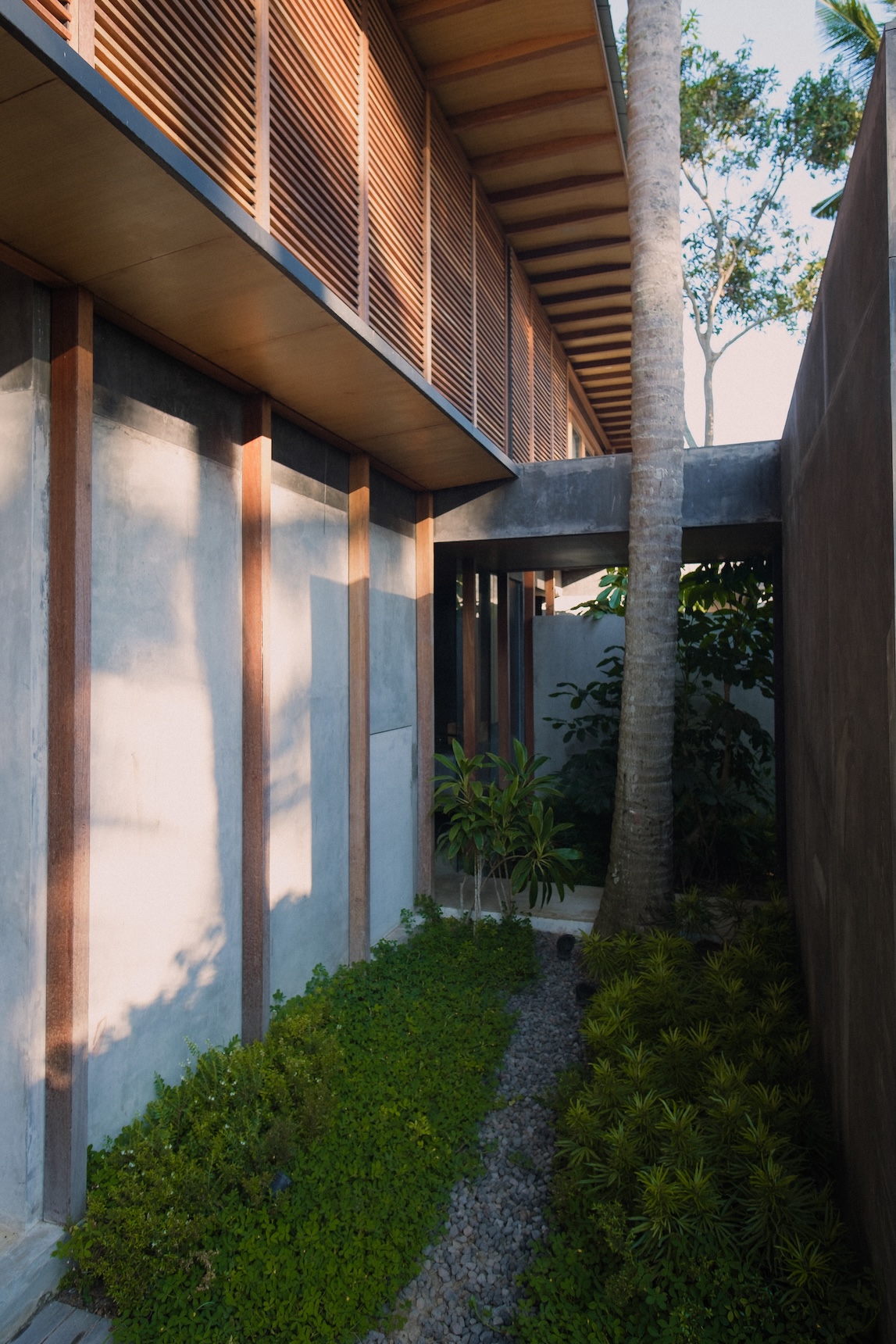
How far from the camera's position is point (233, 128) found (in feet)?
9.06

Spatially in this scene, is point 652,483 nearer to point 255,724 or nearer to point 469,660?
point 255,724

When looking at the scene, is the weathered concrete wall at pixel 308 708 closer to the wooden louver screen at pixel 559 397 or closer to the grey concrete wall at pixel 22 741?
the grey concrete wall at pixel 22 741

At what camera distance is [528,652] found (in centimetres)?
981

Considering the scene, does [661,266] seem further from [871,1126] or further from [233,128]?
[871,1126]

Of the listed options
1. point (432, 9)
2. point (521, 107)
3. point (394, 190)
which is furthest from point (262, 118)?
point (521, 107)

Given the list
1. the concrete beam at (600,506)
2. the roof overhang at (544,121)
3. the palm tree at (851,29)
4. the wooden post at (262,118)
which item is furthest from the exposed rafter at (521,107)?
the palm tree at (851,29)

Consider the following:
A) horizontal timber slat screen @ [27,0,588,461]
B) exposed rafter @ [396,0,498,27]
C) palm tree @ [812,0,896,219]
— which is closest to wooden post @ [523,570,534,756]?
horizontal timber slat screen @ [27,0,588,461]

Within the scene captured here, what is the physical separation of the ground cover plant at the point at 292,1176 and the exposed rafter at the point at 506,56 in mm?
5467

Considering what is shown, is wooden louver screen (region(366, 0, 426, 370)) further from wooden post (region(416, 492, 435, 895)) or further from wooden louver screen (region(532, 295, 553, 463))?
wooden louver screen (region(532, 295, 553, 463))

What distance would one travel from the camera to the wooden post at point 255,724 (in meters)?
3.91

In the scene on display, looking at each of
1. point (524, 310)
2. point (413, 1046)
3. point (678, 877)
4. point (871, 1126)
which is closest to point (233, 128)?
point (871, 1126)

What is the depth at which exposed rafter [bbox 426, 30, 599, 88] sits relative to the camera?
450 centimetres

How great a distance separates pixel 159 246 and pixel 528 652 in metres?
7.55

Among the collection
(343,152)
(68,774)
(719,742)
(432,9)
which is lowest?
(719,742)
